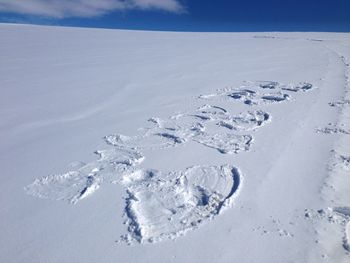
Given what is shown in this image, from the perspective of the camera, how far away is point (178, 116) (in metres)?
3.46

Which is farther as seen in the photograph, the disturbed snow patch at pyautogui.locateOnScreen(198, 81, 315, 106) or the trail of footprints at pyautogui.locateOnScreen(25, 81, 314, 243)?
the disturbed snow patch at pyautogui.locateOnScreen(198, 81, 315, 106)

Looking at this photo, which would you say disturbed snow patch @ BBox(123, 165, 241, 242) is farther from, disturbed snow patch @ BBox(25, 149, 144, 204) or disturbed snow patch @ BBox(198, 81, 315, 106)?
disturbed snow patch @ BBox(198, 81, 315, 106)

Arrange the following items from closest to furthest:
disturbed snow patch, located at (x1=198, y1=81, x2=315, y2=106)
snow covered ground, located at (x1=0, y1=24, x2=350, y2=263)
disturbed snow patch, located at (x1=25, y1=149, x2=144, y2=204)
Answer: snow covered ground, located at (x1=0, y1=24, x2=350, y2=263) < disturbed snow patch, located at (x1=25, y1=149, x2=144, y2=204) < disturbed snow patch, located at (x1=198, y1=81, x2=315, y2=106)

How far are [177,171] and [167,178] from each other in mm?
120

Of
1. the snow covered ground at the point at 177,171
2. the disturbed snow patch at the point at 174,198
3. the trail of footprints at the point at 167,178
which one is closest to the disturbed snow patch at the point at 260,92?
the snow covered ground at the point at 177,171

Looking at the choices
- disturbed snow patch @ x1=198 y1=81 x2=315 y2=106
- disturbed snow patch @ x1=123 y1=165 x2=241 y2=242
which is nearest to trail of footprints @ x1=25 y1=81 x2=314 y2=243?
disturbed snow patch @ x1=123 y1=165 x2=241 y2=242

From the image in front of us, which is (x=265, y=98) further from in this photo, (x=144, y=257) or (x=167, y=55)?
(x=167, y=55)

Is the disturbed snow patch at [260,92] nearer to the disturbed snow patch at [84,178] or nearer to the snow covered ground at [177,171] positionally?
the snow covered ground at [177,171]

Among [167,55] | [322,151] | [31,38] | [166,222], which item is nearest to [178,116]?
[322,151]

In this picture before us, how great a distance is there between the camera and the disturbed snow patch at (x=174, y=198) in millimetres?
1681

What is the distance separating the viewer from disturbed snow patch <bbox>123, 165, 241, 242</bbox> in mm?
1681

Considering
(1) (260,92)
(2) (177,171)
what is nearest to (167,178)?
(2) (177,171)

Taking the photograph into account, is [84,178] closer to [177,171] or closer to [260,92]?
[177,171]

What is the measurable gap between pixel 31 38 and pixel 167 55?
5.63 meters
